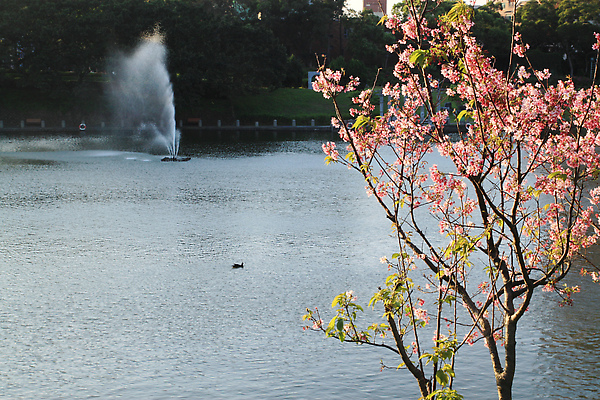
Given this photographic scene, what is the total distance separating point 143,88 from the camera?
6328 centimetres

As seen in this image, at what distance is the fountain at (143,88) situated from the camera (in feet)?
207

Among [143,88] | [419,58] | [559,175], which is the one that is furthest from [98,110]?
[559,175]

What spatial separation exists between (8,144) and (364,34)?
55.7 meters

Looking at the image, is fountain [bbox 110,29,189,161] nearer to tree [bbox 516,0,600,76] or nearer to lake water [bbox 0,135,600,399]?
lake water [bbox 0,135,600,399]

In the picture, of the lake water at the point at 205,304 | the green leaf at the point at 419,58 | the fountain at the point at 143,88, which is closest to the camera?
the green leaf at the point at 419,58

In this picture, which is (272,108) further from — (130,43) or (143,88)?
(130,43)

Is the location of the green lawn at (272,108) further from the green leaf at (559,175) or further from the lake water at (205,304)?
the green leaf at (559,175)

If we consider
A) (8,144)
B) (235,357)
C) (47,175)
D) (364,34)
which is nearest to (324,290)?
(235,357)

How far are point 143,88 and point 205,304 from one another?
5442cm

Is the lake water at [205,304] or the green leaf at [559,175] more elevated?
the green leaf at [559,175]

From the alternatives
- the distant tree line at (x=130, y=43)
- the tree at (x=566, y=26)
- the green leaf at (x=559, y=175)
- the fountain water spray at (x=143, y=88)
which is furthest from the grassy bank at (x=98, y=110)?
the green leaf at (x=559, y=175)

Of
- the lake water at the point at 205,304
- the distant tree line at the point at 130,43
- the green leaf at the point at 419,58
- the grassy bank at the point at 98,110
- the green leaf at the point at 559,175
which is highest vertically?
the distant tree line at the point at 130,43

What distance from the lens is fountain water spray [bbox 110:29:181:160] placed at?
2486 inches

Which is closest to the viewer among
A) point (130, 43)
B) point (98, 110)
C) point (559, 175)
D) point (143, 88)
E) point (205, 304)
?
point (559, 175)
